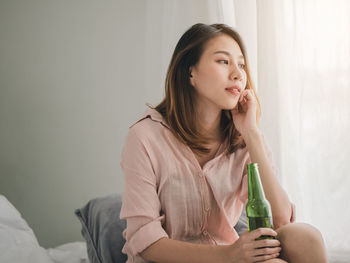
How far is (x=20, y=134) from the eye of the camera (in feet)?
7.43

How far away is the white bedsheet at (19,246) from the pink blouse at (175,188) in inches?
17.6

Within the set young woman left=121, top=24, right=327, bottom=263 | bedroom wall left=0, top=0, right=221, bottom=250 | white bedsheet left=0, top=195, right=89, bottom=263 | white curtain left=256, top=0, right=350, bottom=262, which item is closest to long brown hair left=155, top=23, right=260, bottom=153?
young woman left=121, top=24, right=327, bottom=263

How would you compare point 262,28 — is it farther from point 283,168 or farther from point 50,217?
point 50,217

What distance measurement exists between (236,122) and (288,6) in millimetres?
589

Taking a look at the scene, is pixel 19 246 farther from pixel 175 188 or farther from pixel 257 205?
pixel 257 205

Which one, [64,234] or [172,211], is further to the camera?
[64,234]

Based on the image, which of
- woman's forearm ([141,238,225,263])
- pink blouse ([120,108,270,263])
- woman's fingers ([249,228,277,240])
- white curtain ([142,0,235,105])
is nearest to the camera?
woman's fingers ([249,228,277,240])

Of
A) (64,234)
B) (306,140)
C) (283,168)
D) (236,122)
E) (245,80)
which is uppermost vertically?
(245,80)

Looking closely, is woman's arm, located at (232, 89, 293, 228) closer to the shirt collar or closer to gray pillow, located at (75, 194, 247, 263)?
the shirt collar

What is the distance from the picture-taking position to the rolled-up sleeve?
105cm

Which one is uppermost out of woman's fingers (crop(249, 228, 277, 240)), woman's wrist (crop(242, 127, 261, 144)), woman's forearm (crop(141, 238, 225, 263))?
woman's wrist (crop(242, 127, 261, 144))

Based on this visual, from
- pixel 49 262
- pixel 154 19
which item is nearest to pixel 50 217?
pixel 49 262

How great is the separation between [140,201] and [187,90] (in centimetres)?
43

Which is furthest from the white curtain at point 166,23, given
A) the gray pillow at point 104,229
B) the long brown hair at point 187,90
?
the gray pillow at point 104,229
